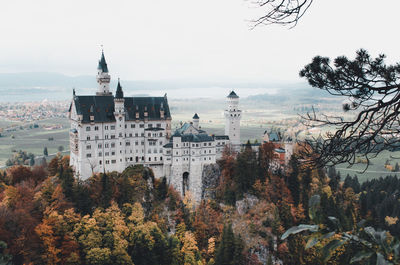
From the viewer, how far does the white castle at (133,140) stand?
4516cm

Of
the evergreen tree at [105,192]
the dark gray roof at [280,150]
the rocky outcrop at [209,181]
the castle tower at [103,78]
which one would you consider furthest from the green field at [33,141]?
the dark gray roof at [280,150]

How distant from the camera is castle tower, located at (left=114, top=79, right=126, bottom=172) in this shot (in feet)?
152

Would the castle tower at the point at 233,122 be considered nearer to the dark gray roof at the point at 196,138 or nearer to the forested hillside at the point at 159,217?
the forested hillside at the point at 159,217

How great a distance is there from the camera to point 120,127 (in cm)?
4697

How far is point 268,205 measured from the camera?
155 ft

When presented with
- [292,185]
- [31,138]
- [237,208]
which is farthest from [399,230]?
[31,138]

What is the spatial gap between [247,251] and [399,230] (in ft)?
90.2

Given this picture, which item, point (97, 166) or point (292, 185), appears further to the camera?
point (292, 185)

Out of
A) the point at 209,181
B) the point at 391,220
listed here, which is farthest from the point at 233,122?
the point at 391,220

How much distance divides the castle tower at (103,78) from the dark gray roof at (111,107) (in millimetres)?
3005

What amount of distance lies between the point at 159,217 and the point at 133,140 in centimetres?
1047

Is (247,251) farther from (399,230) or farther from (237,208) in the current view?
(399,230)

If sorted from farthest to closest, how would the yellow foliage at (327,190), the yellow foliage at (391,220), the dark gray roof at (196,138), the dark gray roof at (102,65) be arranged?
1. the yellow foliage at (391,220)
2. the yellow foliage at (327,190)
3. the dark gray roof at (102,65)
4. the dark gray roof at (196,138)

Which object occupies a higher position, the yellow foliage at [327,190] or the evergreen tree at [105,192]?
the evergreen tree at [105,192]
